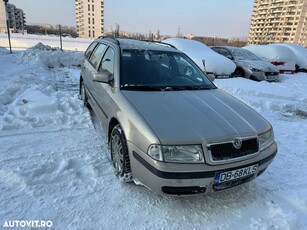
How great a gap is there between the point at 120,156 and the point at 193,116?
967mm

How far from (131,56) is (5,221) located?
8.17ft

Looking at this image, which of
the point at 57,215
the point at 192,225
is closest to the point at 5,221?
the point at 57,215

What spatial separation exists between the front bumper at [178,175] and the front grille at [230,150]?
2.9 inches

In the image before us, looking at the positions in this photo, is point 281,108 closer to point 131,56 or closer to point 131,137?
point 131,56

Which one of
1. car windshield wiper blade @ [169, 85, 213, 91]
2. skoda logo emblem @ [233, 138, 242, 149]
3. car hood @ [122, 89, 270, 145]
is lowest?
skoda logo emblem @ [233, 138, 242, 149]

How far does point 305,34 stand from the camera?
67875 mm

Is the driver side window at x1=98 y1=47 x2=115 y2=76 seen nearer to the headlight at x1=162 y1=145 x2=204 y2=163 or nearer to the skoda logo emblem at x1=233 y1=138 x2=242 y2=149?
the headlight at x1=162 y1=145 x2=204 y2=163

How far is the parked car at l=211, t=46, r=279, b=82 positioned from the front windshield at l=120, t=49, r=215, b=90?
594cm

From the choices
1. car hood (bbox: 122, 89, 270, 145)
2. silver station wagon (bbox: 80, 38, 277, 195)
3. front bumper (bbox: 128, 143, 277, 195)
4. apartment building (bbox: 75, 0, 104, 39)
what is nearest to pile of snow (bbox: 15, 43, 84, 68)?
silver station wagon (bbox: 80, 38, 277, 195)

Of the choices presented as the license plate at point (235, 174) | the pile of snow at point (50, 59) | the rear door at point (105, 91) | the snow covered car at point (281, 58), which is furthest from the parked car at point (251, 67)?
the license plate at point (235, 174)

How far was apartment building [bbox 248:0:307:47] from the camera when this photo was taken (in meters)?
68.5

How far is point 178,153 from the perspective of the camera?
2.21 metres

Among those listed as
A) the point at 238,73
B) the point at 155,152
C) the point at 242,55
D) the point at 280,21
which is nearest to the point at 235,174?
the point at 155,152
